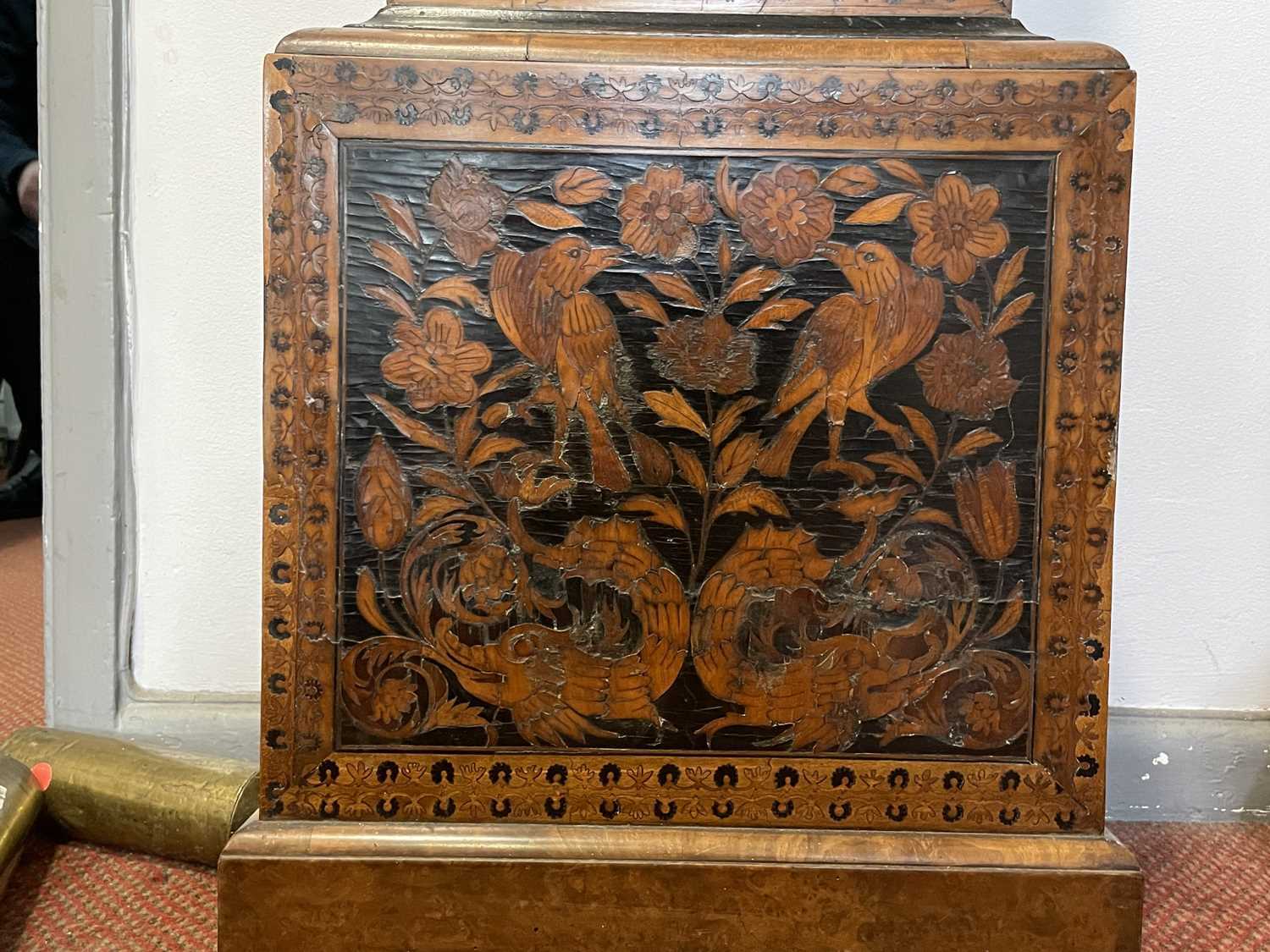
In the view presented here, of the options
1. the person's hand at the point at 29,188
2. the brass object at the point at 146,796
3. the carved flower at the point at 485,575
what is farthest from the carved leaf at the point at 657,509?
the person's hand at the point at 29,188

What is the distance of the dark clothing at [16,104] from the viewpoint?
5.56 feet

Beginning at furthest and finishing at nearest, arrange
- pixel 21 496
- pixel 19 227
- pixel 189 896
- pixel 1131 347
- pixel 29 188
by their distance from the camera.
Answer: pixel 21 496, pixel 19 227, pixel 29 188, pixel 1131 347, pixel 189 896

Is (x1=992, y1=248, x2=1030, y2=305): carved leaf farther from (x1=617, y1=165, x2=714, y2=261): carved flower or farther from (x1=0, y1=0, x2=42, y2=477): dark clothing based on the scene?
(x1=0, y1=0, x2=42, y2=477): dark clothing

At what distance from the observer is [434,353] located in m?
0.77

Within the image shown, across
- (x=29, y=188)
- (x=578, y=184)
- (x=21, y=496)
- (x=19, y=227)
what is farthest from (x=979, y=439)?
(x=21, y=496)

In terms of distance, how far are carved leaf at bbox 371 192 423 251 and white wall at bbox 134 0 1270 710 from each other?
407 millimetres

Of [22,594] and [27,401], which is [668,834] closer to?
[22,594]

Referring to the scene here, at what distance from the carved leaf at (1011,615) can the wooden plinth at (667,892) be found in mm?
167

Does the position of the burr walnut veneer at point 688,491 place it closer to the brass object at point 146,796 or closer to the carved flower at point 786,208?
the carved flower at point 786,208

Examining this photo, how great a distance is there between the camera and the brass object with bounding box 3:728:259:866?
967mm

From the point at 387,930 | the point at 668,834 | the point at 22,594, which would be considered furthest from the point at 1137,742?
the point at 22,594

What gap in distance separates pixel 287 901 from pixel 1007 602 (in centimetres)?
62

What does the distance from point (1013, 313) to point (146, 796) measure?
0.95 m

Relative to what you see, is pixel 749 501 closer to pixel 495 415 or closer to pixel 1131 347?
pixel 495 415
